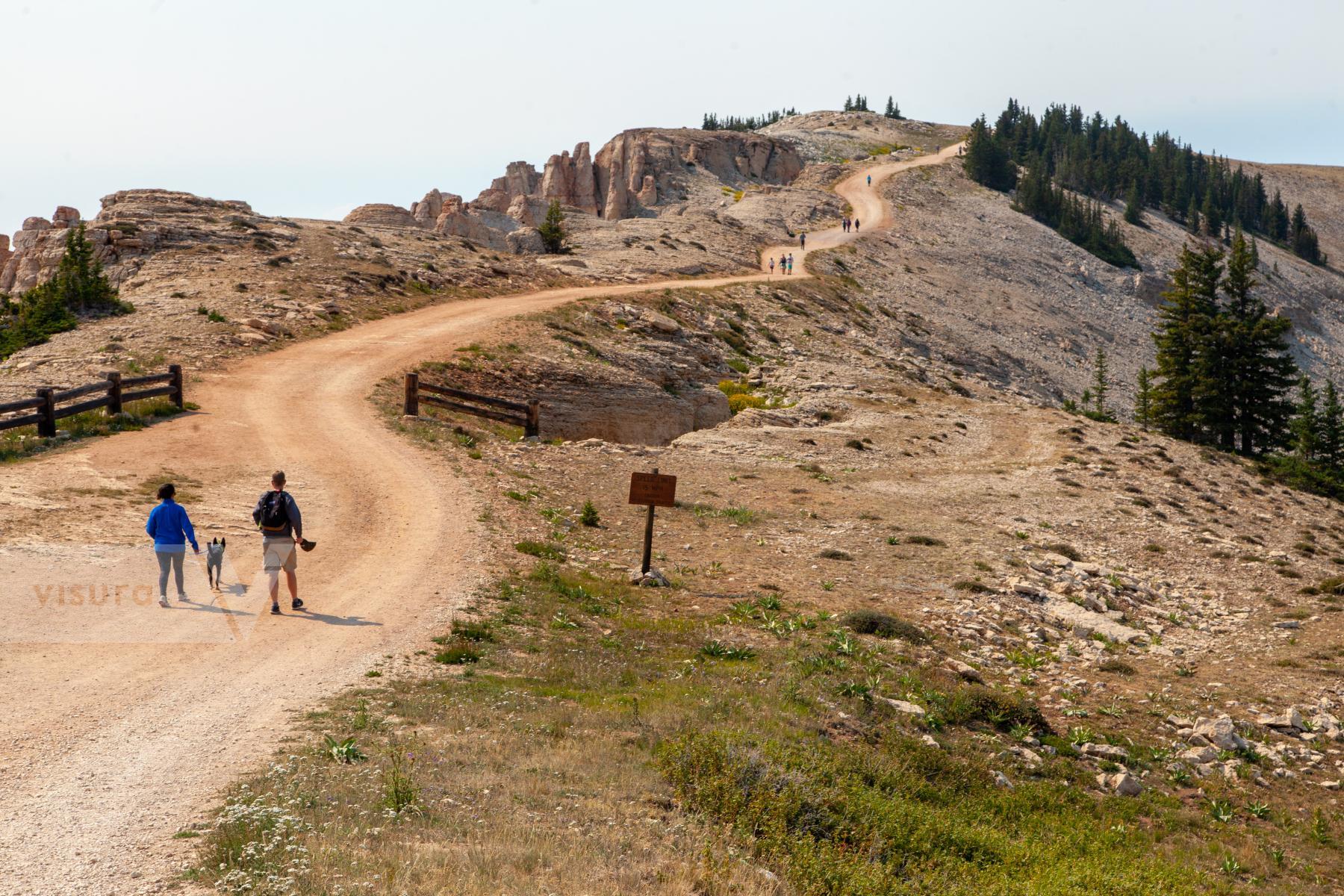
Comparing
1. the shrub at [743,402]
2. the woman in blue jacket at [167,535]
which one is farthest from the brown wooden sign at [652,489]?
the shrub at [743,402]

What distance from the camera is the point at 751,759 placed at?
1012 centimetres

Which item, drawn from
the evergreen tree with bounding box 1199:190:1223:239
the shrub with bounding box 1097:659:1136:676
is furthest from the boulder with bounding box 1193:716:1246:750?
the evergreen tree with bounding box 1199:190:1223:239

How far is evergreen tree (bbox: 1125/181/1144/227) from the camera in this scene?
15012 cm

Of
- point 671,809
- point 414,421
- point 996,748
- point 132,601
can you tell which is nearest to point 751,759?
point 671,809

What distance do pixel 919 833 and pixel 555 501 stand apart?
52.7 ft

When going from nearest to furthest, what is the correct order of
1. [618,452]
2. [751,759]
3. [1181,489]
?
[751,759] → [618,452] → [1181,489]

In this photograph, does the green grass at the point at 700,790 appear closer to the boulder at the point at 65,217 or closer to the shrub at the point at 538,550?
the shrub at the point at 538,550

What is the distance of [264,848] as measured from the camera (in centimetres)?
707

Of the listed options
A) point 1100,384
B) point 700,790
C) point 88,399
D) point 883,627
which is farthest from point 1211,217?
point 700,790

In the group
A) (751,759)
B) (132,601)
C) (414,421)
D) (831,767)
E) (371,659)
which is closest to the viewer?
(751,759)

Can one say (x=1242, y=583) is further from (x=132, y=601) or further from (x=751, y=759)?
(x=132, y=601)

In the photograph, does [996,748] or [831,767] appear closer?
[831,767]

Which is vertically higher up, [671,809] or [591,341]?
[591,341]

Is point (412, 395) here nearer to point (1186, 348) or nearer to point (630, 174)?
point (1186, 348)
